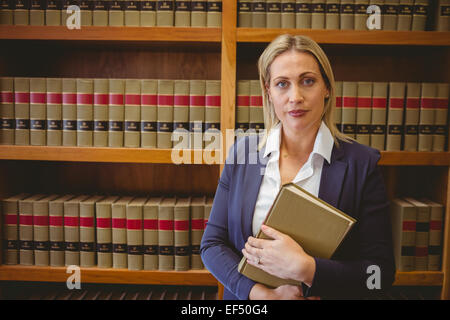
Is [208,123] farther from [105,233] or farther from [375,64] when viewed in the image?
[375,64]

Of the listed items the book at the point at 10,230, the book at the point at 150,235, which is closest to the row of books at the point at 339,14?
the book at the point at 150,235

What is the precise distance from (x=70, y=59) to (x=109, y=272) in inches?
39.8

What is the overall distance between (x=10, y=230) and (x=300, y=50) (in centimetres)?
136

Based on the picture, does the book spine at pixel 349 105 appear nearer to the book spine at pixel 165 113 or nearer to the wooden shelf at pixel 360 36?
the wooden shelf at pixel 360 36

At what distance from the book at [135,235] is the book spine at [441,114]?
1241 mm

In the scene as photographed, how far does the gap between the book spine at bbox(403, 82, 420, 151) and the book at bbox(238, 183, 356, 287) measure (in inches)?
33.3

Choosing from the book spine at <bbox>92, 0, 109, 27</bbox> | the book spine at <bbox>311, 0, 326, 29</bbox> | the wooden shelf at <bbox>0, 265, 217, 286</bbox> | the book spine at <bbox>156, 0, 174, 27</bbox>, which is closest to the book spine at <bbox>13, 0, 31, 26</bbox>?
the book spine at <bbox>92, 0, 109, 27</bbox>

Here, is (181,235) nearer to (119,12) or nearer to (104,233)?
(104,233)

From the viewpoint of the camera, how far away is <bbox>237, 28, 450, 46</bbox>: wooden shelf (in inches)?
51.9

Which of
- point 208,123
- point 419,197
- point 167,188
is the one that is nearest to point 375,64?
point 419,197

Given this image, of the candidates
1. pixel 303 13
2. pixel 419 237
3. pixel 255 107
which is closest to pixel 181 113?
pixel 255 107

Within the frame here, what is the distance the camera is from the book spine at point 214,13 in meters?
1.37

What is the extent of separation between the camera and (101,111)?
1401mm

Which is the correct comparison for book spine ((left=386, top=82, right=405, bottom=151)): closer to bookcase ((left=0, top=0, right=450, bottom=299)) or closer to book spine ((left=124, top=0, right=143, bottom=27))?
bookcase ((left=0, top=0, right=450, bottom=299))
